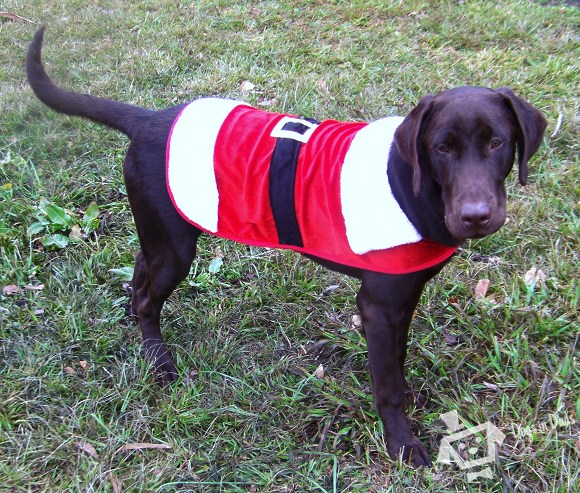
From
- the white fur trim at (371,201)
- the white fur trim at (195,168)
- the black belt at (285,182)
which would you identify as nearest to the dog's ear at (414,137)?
the white fur trim at (371,201)

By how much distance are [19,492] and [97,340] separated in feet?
2.45

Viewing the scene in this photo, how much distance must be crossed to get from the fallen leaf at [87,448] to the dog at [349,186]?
44 cm

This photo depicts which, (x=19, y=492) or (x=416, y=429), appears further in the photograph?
(x=416, y=429)

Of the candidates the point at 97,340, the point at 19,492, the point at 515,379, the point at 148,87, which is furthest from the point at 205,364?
the point at 148,87

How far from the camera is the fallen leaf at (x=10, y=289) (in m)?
2.95

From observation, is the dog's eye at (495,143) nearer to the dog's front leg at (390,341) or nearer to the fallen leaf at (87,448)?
the dog's front leg at (390,341)

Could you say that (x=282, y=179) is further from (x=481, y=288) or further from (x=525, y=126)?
(x=481, y=288)

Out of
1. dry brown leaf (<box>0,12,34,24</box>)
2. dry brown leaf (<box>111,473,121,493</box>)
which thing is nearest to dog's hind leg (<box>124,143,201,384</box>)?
dry brown leaf (<box>111,473,121,493</box>)

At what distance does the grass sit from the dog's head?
0.93 m

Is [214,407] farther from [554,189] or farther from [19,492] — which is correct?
[554,189]

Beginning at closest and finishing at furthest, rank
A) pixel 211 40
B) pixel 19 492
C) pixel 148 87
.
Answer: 1. pixel 19 492
2. pixel 148 87
3. pixel 211 40

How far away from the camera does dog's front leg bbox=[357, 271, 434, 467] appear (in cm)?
207

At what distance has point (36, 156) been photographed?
151 inches

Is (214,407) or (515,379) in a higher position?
(515,379)
